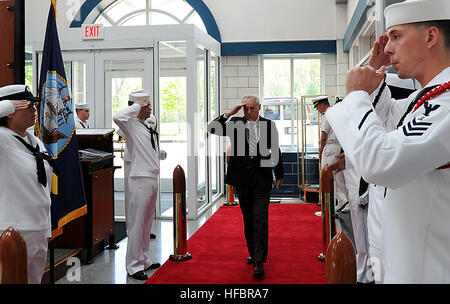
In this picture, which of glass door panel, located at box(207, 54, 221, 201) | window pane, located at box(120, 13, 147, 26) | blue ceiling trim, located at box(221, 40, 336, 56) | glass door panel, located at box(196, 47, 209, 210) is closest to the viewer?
glass door panel, located at box(196, 47, 209, 210)

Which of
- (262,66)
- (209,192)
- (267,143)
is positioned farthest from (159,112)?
(262,66)

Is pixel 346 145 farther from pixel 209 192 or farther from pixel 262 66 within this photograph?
pixel 262 66

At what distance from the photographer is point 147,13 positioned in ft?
34.8

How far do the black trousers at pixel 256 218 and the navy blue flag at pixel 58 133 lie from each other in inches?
64.0

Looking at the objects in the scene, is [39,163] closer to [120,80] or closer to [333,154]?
[333,154]

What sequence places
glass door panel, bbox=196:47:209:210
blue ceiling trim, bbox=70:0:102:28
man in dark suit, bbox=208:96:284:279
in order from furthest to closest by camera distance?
blue ceiling trim, bbox=70:0:102:28 < glass door panel, bbox=196:47:209:210 < man in dark suit, bbox=208:96:284:279

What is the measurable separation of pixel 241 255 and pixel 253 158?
46.5 inches

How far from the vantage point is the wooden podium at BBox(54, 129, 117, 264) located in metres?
4.97

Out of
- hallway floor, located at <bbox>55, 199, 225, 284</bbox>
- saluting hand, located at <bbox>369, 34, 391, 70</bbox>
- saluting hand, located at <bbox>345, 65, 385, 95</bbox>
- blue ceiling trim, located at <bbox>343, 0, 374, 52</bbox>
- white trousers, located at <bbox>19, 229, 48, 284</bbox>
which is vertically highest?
blue ceiling trim, located at <bbox>343, 0, 374, 52</bbox>

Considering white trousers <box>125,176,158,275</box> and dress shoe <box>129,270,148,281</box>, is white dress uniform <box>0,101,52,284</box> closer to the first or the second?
dress shoe <box>129,270,148,281</box>

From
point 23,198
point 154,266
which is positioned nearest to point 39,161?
point 23,198

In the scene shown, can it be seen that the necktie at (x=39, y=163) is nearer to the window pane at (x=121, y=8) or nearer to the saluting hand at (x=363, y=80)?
the saluting hand at (x=363, y=80)

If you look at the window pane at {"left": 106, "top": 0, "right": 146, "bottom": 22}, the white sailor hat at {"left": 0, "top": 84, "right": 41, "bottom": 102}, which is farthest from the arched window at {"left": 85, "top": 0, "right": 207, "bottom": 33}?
the white sailor hat at {"left": 0, "top": 84, "right": 41, "bottom": 102}

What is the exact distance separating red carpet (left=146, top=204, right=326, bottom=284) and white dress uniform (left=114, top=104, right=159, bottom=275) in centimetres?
28
